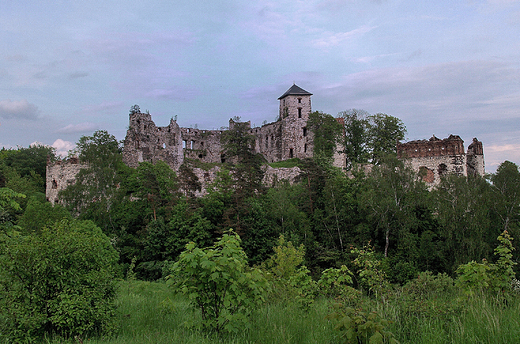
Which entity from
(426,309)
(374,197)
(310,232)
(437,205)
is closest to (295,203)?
(310,232)

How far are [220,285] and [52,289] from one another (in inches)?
127

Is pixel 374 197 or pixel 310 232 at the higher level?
pixel 374 197

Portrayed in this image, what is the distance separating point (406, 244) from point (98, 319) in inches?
1002

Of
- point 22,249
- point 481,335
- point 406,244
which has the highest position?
point 22,249

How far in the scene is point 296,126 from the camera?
45094 mm

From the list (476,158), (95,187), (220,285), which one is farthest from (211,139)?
(220,285)

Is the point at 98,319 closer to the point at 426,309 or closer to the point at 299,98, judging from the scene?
the point at 426,309

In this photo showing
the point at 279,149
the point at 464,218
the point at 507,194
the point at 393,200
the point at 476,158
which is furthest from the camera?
the point at 279,149

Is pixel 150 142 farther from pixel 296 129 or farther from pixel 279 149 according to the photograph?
pixel 296 129

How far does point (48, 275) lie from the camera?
689 centimetres

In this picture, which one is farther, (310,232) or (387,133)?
(387,133)

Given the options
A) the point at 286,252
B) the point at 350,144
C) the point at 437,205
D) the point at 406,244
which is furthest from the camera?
the point at 350,144

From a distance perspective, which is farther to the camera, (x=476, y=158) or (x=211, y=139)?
(x=211, y=139)

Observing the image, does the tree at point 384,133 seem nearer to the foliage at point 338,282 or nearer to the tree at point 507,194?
the tree at point 507,194
